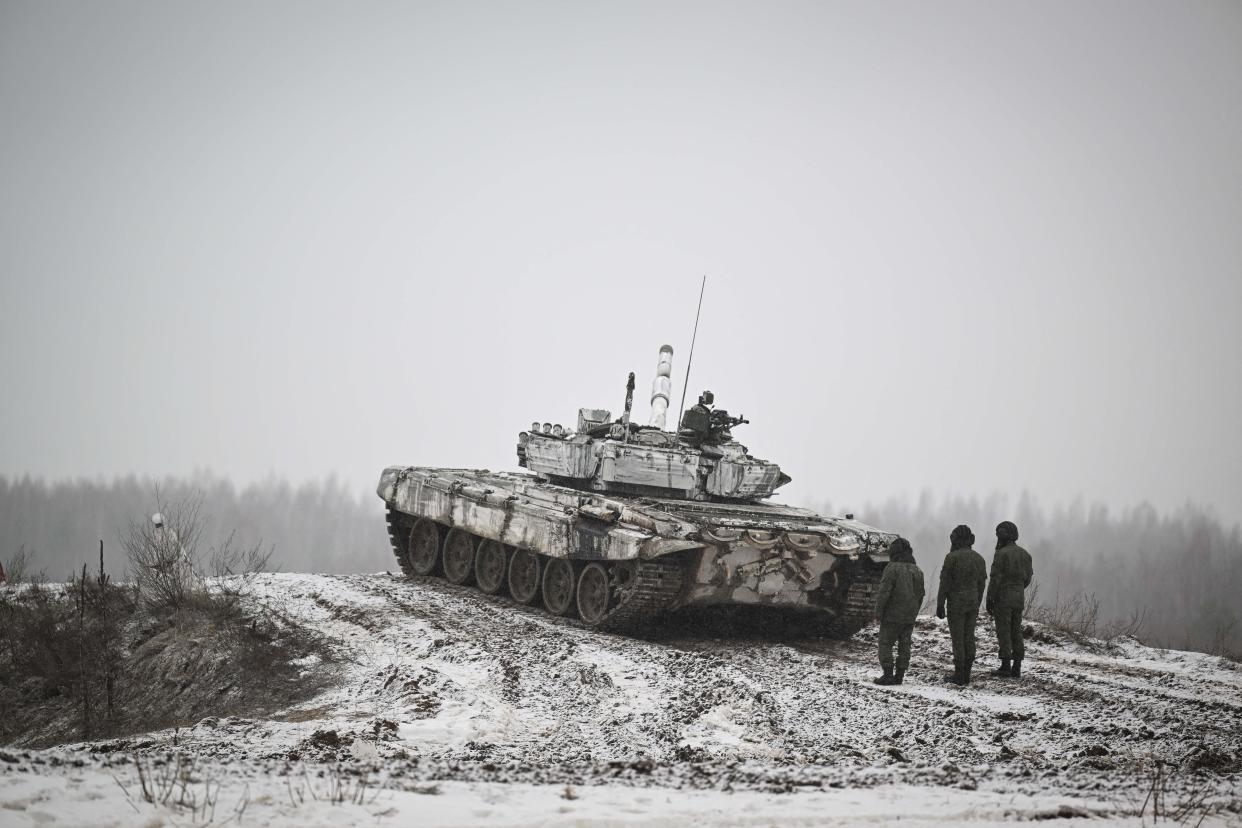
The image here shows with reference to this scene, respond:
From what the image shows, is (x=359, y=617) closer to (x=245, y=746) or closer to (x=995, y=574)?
(x=245, y=746)

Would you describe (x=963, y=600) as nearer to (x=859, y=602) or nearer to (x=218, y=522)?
(x=859, y=602)

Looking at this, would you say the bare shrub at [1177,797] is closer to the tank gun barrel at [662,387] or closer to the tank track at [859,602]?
the tank track at [859,602]

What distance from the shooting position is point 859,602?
13477 millimetres

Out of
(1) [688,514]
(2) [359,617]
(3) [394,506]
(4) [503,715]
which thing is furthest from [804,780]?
(3) [394,506]

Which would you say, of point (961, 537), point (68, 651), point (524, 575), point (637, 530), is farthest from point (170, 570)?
point (961, 537)

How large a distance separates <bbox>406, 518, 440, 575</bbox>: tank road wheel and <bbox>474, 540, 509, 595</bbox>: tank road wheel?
1473mm

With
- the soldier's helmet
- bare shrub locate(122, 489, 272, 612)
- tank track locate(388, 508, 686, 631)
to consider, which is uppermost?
the soldier's helmet

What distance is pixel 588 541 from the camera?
13492 mm

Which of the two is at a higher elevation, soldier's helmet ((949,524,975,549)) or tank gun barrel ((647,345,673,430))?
tank gun barrel ((647,345,673,430))

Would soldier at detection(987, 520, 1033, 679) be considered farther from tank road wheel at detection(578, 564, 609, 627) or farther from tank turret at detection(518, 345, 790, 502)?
tank turret at detection(518, 345, 790, 502)

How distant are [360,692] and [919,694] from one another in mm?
5020

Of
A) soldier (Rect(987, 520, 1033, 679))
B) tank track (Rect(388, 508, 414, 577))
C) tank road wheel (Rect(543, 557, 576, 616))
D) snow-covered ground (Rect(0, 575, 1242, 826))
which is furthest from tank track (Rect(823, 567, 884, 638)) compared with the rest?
tank track (Rect(388, 508, 414, 577))

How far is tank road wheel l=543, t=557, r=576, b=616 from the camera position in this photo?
1458cm

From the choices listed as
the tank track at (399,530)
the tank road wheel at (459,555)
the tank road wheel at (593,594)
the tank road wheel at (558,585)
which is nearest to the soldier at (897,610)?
the tank road wheel at (593,594)
